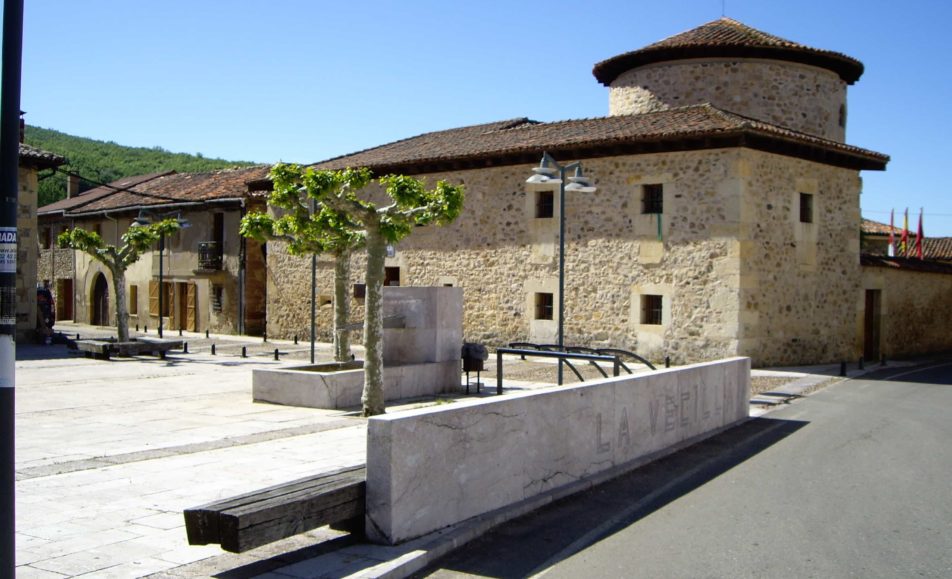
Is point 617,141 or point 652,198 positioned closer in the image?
point 617,141

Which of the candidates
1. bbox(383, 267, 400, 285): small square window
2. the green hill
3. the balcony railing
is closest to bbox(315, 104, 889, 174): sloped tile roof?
bbox(383, 267, 400, 285): small square window

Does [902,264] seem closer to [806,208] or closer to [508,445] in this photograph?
[806,208]

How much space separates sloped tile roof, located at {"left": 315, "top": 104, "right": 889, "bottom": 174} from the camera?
1853 centimetres

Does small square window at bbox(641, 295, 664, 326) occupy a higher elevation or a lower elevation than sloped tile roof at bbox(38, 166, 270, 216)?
lower

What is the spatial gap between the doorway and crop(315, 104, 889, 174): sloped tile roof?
11.8 feet

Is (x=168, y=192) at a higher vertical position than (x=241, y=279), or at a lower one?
higher

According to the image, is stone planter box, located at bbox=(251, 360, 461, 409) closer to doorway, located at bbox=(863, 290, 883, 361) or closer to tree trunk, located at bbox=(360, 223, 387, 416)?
tree trunk, located at bbox=(360, 223, 387, 416)

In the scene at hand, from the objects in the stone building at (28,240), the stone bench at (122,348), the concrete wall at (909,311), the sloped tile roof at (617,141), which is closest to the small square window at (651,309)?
the sloped tile roof at (617,141)

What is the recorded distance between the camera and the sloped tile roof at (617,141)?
18531 millimetres

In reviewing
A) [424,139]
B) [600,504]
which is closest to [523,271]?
[424,139]

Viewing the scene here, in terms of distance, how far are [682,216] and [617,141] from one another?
234 cm

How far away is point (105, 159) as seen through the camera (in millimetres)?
81125

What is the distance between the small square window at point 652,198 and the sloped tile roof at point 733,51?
496 centimetres

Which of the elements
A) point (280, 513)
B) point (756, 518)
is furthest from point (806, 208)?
point (280, 513)
